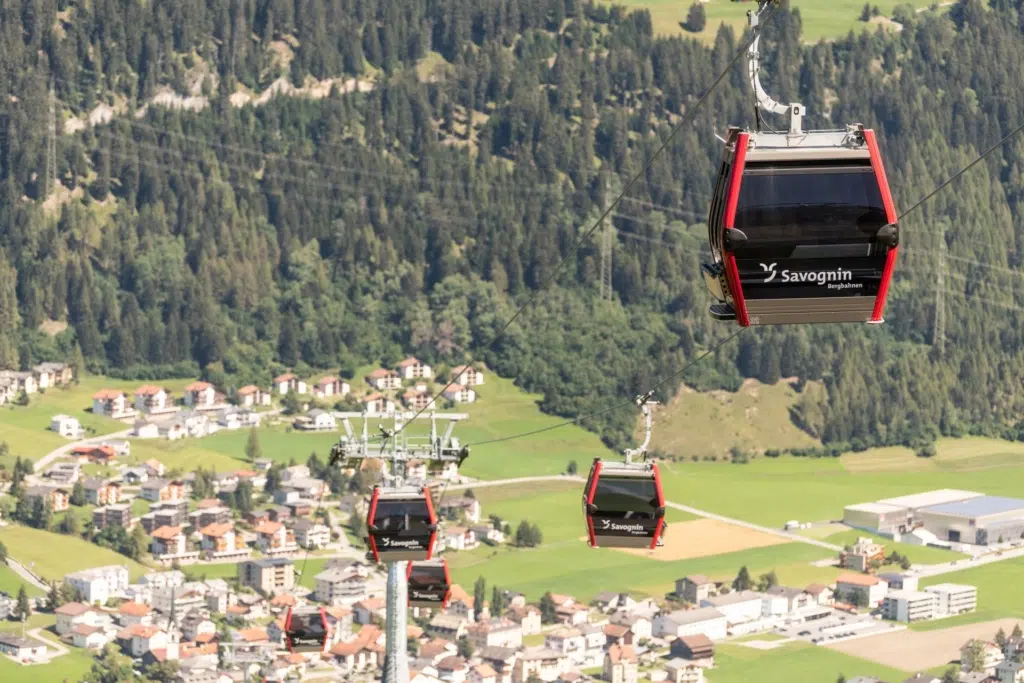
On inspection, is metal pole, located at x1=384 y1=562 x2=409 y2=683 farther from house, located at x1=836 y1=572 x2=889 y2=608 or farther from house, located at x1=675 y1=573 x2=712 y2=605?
house, located at x1=836 y1=572 x2=889 y2=608

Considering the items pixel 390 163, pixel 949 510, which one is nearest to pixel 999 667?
pixel 949 510

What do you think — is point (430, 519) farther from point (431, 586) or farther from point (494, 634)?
point (494, 634)

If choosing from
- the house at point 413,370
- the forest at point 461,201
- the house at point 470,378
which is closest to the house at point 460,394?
the house at point 470,378

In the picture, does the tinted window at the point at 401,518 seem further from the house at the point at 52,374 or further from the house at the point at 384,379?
the house at the point at 384,379

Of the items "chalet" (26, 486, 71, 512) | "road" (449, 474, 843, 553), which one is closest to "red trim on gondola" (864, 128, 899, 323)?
"road" (449, 474, 843, 553)

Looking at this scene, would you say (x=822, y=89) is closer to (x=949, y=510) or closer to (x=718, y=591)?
(x=949, y=510)

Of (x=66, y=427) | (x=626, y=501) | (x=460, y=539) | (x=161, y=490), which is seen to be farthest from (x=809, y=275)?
(x=66, y=427)

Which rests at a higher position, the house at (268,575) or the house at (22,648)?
the house at (22,648)
